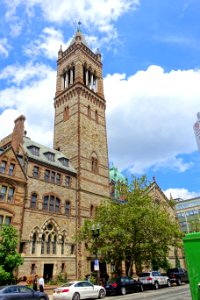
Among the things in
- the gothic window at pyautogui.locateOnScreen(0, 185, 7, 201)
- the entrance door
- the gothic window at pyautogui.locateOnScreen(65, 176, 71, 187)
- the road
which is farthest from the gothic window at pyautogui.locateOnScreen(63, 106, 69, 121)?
the road

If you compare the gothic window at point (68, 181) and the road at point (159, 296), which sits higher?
the gothic window at point (68, 181)

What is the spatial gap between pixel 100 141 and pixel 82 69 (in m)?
13.4

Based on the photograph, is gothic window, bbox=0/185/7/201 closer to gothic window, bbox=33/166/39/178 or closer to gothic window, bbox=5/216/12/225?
gothic window, bbox=5/216/12/225

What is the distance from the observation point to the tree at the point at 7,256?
21597 millimetres

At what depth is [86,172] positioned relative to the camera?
1487 inches

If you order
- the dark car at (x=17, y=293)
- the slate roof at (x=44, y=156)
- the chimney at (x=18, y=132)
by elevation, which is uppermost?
the chimney at (x=18, y=132)

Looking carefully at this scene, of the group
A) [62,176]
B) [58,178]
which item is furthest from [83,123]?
[58,178]

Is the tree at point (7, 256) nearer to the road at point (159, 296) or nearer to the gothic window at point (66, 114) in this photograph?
the road at point (159, 296)

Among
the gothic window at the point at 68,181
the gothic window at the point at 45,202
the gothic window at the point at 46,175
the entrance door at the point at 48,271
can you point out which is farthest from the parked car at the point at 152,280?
the gothic window at the point at 46,175

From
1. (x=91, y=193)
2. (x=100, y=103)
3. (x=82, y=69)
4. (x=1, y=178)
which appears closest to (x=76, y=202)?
(x=91, y=193)

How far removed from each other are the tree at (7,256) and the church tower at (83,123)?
11.2m

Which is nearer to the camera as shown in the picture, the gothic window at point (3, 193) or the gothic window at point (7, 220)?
Answer: the gothic window at point (7, 220)

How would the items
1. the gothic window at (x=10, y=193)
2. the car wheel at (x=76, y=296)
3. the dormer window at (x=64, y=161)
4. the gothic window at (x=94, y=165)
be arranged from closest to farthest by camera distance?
1. the car wheel at (x=76, y=296)
2. the gothic window at (x=10, y=193)
3. the dormer window at (x=64, y=161)
4. the gothic window at (x=94, y=165)

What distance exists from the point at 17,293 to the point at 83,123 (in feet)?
94.9
